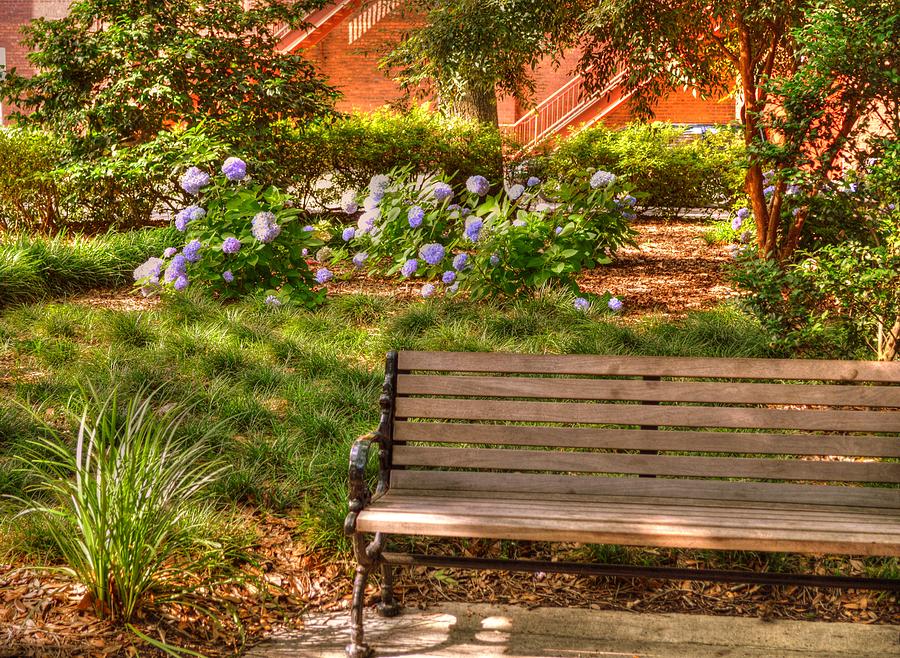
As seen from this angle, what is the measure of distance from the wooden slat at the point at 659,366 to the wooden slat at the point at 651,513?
0.48 m

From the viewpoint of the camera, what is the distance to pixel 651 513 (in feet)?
9.40

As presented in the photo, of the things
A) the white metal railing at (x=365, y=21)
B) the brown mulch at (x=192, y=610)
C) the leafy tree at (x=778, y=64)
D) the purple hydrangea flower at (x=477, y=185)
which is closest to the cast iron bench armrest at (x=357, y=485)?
the brown mulch at (x=192, y=610)

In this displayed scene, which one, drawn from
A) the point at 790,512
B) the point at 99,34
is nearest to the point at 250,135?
the point at 99,34

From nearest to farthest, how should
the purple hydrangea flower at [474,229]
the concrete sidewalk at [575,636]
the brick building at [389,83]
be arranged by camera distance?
the concrete sidewalk at [575,636], the purple hydrangea flower at [474,229], the brick building at [389,83]

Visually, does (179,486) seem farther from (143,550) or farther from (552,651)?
(552,651)

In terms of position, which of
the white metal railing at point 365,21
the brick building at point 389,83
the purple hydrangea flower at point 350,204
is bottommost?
the purple hydrangea flower at point 350,204

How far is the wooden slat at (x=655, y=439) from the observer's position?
10.2 ft

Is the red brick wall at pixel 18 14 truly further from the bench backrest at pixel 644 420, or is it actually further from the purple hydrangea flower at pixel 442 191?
the bench backrest at pixel 644 420

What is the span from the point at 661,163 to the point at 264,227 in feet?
24.0

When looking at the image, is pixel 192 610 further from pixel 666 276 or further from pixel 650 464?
pixel 666 276

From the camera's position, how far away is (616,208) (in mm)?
7281

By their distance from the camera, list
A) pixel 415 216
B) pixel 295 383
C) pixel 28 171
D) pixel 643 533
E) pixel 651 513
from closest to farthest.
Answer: pixel 643 533 → pixel 651 513 → pixel 295 383 → pixel 415 216 → pixel 28 171

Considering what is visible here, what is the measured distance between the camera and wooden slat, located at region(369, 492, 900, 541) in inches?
107

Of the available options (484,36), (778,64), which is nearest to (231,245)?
(484,36)
